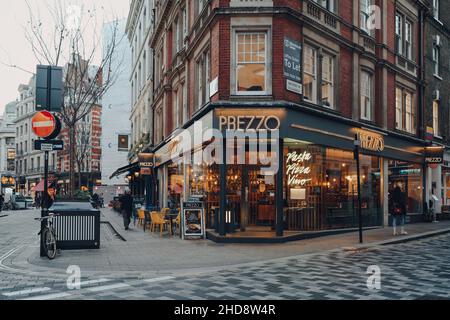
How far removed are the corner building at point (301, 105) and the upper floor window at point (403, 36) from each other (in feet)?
0.17

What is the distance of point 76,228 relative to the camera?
43.8ft

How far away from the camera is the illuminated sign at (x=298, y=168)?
1719 cm

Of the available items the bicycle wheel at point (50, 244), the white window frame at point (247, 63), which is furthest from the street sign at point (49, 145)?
the white window frame at point (247, 63)

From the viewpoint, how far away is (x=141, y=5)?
140ft

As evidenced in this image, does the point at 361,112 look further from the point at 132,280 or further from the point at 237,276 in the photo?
the point at 132,280

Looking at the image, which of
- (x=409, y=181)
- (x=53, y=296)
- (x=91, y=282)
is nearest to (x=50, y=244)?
(x=91, y=282)

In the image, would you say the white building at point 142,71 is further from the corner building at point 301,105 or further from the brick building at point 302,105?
the corner building at point 301,105

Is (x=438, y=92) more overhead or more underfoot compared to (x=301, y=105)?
more overhead

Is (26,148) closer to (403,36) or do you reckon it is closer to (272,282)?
(403,36)

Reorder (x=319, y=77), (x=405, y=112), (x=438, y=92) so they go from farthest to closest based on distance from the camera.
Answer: (x=438, y=92) < (x=405, y=112) < (x=319, y=77)

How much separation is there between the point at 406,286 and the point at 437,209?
20.2 m

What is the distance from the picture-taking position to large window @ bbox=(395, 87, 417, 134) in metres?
24.2

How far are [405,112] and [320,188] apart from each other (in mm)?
9469

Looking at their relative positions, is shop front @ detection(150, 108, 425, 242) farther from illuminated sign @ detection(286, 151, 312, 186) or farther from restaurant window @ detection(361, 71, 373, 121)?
restaurant window @ detection(361, 71, 373, 121)
